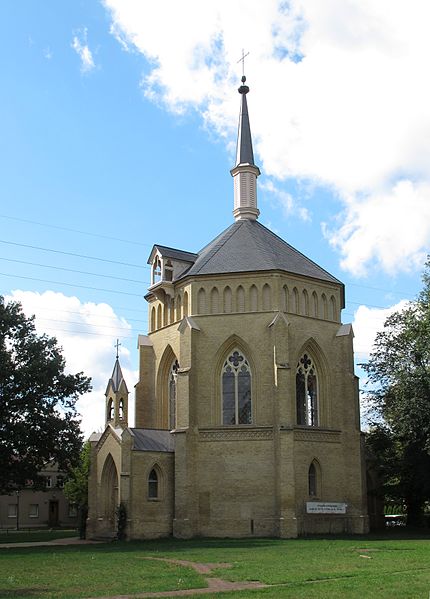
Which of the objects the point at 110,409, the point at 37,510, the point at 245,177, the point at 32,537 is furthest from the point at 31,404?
the point at 37,510

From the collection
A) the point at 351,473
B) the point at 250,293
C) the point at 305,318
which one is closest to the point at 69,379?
the point at 250,293

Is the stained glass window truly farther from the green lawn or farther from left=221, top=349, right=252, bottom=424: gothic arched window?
the green lawn

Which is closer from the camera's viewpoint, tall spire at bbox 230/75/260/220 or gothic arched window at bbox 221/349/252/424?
gothic arched window at bbox 221/349/252/424

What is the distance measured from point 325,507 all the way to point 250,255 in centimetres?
1417

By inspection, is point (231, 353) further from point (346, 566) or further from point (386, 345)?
point (346, 566)

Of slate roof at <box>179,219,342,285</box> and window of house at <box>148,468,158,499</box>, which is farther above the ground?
slate roof at <box>179,219,342,285</box>

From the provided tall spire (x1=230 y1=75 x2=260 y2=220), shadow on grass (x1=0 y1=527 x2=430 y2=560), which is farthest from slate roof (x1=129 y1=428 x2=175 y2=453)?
tall spire (x1=230 y1=75 x2=260 y2=220)

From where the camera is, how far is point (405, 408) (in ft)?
125

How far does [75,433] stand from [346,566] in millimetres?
20056

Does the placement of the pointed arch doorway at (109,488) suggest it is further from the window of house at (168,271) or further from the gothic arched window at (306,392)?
the window of house at (168,271)

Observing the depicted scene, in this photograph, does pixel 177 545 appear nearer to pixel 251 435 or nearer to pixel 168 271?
pixel 251 435

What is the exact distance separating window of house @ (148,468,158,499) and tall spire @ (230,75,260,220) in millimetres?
17047

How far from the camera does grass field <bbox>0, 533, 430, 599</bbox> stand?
1622cm

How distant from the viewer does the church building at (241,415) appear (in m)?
36.9
